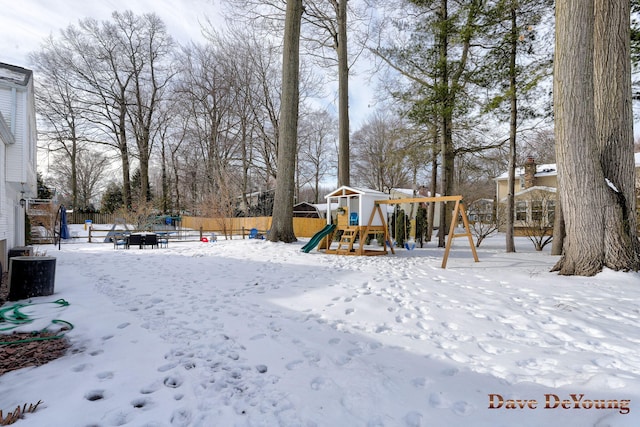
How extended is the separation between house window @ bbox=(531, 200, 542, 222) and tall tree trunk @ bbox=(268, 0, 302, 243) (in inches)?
371

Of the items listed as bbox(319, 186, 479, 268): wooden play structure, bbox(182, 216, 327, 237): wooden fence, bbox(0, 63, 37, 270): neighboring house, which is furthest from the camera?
bbox(182, 216, 327, 237): wooden fence

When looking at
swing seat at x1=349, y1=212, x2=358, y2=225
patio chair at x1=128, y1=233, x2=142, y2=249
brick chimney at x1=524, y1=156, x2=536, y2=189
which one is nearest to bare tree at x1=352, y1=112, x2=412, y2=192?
brick chimney at x1=524, y1=156, x2=536, y2=189

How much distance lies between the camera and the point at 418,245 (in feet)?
45.9

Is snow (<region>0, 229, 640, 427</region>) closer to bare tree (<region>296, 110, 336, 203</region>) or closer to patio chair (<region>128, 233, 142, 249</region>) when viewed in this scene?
patio chair (<region>128, 233, 142, 249</region>)

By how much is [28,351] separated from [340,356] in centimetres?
264

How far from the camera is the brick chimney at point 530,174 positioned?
21562 mm

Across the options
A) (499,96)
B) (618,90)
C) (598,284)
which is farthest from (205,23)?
(598,284)

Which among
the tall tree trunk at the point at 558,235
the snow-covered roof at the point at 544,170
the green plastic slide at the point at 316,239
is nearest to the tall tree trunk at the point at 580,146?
the tall tree trunk at the point at 558,235

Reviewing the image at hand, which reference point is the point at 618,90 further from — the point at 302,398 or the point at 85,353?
the point at 85,353

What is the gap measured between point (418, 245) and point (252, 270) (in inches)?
364

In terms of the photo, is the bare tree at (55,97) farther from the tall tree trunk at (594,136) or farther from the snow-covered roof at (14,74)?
the tall tree trunk at (594,136)

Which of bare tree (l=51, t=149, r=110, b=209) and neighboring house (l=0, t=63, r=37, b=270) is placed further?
bare tree (l=51, t=149, r=110, b=209)

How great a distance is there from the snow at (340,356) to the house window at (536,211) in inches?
322

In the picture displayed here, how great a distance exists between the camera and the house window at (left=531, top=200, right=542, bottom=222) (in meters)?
12.6
